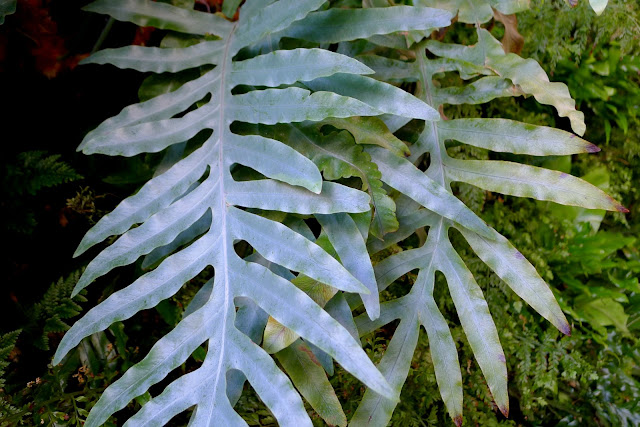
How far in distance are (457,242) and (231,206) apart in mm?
767

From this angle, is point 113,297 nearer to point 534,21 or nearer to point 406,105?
point 406,105

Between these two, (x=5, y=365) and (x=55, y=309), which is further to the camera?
(x=55, y=309)

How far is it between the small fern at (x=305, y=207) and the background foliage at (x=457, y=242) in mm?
230

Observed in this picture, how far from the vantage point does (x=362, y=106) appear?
889mm

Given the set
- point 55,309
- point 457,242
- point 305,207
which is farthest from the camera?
point 457,242

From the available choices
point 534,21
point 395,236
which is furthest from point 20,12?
point 534,21

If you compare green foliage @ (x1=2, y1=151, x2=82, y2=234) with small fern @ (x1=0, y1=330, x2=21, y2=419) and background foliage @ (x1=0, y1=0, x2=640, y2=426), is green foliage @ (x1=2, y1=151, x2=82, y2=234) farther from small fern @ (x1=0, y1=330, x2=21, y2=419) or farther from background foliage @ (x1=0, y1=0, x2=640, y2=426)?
small fern @ (x1=0, y1=330, x2=21, y2=419)

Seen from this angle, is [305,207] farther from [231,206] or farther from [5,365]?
[5,365]

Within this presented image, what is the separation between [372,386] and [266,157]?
0.47m

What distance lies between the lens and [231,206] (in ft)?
3.22

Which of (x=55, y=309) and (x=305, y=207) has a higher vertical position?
(x=305, y=207)

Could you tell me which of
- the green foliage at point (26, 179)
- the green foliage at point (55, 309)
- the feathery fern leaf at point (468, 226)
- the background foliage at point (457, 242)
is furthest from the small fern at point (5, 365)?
the feathery fern leaf at point (468, 226)

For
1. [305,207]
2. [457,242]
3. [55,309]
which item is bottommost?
[457,242]

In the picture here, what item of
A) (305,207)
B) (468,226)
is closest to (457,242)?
(468,226)
